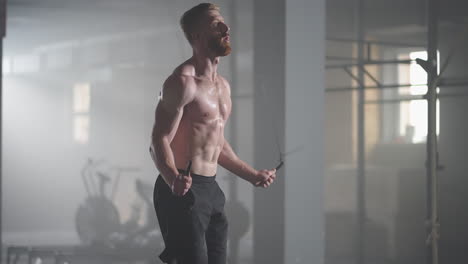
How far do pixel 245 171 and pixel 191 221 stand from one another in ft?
0.85

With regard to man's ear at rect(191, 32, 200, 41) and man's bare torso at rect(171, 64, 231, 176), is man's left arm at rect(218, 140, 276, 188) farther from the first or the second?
man's ear at rect(191, 32, 200, 41)

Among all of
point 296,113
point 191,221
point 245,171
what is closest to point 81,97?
point 296,113

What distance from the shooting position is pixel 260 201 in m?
4.66

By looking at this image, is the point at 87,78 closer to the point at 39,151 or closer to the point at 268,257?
the point at 39,151

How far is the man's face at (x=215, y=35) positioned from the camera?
220cm

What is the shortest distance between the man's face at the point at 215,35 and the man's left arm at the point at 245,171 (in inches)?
12.5

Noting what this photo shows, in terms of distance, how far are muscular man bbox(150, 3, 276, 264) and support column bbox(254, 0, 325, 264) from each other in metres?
2.10

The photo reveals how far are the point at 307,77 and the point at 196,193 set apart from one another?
2368 millimetres

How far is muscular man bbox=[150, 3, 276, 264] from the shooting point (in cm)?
213

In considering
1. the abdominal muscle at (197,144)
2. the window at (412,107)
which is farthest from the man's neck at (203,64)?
the window at (412,107)

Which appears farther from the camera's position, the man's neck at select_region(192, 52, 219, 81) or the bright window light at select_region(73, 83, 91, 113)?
the bright window light at select_region(73, 83, 91, 113)

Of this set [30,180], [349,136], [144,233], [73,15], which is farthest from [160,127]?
[30,180]

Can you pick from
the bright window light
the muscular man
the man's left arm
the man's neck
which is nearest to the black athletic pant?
the muscular man

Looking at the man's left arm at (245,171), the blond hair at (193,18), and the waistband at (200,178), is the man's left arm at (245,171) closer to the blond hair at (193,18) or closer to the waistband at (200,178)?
the waistband at (200,178)
